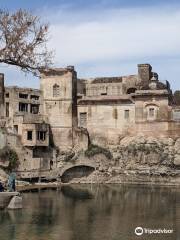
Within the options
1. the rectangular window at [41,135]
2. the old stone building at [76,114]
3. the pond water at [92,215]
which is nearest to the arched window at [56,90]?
the old stone building at [76,114]

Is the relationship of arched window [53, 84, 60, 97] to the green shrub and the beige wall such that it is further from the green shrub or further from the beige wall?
the green shrub

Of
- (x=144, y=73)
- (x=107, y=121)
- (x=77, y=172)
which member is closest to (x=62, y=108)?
(x=107, y=121)

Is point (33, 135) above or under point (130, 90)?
under

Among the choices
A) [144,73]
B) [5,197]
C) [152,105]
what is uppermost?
[144,73]

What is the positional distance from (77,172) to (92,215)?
24.0 meters

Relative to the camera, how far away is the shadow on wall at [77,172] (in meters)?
55.1

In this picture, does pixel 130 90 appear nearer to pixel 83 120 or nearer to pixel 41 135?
pixel 83 120

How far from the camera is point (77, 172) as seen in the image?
55.4m

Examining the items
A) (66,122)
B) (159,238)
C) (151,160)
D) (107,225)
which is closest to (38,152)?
(66,122)

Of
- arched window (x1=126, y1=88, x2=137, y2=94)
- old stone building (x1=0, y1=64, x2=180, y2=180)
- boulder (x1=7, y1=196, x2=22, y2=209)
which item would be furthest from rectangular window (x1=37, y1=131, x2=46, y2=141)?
boulder (x1=7, y1=196, x2=22, y2=209)

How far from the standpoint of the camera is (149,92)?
5484 centimetres

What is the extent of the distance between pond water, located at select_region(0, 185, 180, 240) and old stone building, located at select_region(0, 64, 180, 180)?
8.51 m

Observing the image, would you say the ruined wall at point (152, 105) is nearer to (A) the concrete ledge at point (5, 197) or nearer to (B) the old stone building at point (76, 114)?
(B) the old stone building at point (76, 114)

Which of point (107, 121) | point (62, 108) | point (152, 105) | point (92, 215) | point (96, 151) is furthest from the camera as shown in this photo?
point (107, 121)
